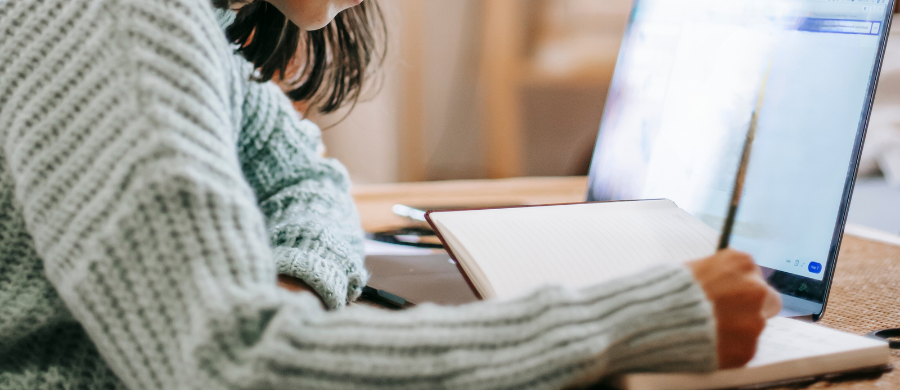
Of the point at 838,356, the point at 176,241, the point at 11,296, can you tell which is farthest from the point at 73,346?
the point at 838,356

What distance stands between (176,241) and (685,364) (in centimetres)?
27

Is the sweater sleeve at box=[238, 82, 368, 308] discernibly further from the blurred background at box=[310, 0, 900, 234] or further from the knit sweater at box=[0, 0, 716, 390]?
the blurred background at box=[310, 0, 900, 234]

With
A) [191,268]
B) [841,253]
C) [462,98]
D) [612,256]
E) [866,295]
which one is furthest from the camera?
[462,98]

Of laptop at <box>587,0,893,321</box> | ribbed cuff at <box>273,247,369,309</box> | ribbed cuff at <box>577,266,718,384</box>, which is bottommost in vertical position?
ribbed cuff at <box>273,247,369,309</box>

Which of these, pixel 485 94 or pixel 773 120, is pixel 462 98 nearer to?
pixel 485 94

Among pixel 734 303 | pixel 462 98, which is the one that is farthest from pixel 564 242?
pixel 462 98

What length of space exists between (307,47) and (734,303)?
629 millimetres

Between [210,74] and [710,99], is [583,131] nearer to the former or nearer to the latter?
[710,99]

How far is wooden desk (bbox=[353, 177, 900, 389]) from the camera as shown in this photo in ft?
1.65

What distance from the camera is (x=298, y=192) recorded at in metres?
0.65

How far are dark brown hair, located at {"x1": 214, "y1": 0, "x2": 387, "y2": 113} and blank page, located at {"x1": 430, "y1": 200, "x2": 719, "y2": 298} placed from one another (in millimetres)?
352

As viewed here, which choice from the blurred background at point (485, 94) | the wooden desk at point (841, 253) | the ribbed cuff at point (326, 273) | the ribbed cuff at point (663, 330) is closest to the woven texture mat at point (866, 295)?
the wooden desk at point (841, 253)

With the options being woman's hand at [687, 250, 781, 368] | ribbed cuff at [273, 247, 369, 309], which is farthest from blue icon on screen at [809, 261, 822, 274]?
ribbed cuff at [273, 247, 369, 309]

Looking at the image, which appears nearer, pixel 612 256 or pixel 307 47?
pixel 612 256
